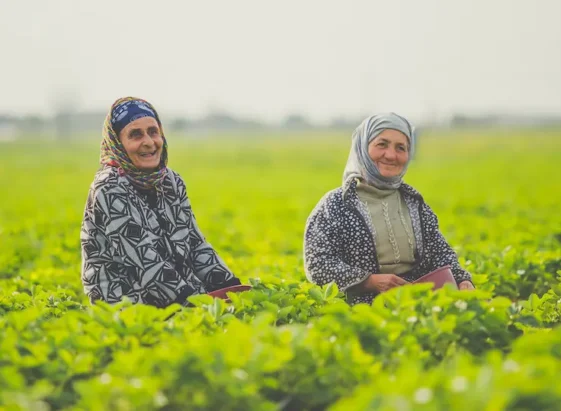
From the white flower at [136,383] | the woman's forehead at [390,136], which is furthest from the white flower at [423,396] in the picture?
the woman's forehead at [390,136]

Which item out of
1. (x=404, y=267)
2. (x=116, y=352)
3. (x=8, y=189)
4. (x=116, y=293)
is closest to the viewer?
(x=116, y=352)

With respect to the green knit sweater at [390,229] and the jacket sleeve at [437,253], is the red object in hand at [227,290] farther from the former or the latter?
the jacket sleeve at [437,253]

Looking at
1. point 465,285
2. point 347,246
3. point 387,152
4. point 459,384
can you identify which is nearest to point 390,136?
point 387,152

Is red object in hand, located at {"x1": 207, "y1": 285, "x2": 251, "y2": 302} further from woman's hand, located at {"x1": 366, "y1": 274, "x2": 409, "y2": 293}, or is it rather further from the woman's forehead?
the woman's forehead

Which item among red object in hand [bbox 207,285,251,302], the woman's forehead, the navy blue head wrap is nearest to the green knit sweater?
the woman's forehead

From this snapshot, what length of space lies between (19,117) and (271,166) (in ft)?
379

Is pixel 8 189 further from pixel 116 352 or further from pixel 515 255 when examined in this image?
pixel 116 352

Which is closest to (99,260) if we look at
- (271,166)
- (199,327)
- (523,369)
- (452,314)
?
(199,327)

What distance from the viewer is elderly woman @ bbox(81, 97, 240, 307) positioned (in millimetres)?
4484

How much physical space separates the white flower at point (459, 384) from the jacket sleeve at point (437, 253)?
8.17 feet

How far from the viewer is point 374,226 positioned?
4770 mm

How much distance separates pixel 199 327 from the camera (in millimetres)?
3674

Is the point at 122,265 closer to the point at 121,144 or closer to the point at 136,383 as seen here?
the point at 121,144

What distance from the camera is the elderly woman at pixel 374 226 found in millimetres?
4715
